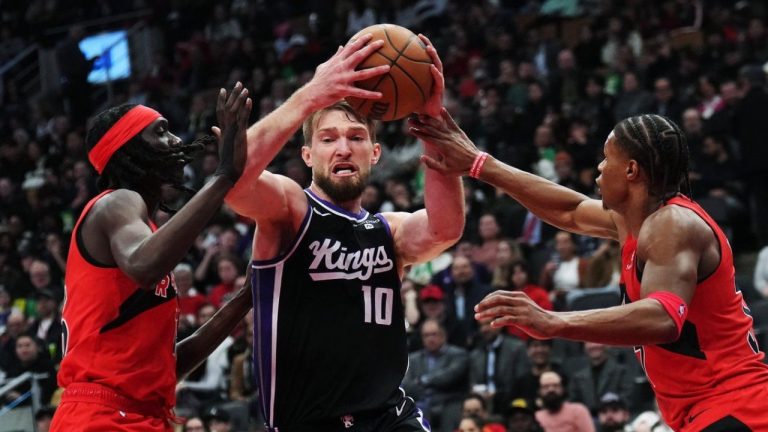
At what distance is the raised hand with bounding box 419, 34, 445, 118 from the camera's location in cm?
541

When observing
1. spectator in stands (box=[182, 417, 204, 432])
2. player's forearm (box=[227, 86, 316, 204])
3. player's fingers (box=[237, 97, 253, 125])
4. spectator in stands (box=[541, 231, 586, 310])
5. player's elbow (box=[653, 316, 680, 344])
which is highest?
player's fingers (box=[237, 97, 253, 125])

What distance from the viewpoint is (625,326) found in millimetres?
4676

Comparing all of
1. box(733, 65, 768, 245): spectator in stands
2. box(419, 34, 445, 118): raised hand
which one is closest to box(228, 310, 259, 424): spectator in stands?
box(733, 65, 768, 245): spectator in stands

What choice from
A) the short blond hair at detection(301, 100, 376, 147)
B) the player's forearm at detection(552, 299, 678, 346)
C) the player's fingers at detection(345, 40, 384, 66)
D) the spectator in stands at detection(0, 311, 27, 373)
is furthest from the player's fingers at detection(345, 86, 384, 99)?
the spectator in stands at detection(0, 311, 27, 373)

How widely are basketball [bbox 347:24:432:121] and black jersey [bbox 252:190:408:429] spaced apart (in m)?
0.61

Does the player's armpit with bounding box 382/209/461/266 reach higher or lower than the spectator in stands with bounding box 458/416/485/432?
higher

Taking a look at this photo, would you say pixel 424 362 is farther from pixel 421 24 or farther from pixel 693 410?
pixel 421 24

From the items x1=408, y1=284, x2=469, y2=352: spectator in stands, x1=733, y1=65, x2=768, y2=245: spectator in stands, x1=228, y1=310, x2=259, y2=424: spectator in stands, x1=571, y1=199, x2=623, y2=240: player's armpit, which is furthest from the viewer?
x1=733, y1=65, x2=768, y2=245: spectator in stands

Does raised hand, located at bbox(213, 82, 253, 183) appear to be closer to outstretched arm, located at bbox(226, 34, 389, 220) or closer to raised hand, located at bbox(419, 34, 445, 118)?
outstretched arm, located at bbox(226, 34, 389, 220)

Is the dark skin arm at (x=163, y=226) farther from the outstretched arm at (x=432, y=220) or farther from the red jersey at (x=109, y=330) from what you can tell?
the outstretched arm at (x=432, y=220)

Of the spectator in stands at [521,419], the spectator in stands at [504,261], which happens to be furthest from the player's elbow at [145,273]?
the spectator in stands at [504,261]

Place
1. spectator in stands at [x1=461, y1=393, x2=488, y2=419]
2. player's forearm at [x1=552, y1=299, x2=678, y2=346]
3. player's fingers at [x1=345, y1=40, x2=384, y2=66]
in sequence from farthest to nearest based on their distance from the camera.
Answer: spectator in stands at [x1=461, y1=393, x2=488, y2=419], player's fingers at [x1=345, y1=40, x2=384, y2=66], player's forearm at [x1=552, y1=299, x2=678, y2=346]

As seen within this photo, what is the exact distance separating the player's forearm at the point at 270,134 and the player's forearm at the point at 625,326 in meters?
1.38

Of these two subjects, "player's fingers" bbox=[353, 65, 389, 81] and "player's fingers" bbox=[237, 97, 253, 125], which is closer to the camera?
"player's fingers" bbox=[237, 97, 253, 125]
